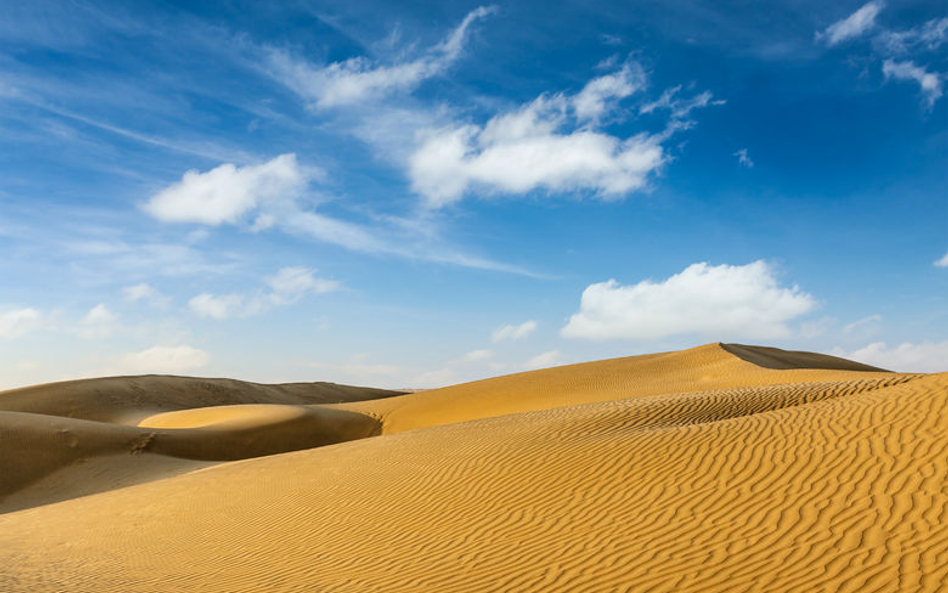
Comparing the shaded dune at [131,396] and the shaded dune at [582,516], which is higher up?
the shaded dune at [131,396]

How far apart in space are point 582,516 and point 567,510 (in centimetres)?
36

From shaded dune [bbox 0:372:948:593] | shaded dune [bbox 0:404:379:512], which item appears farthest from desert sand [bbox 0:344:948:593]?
shaded dune [bbox 0:404:379:512]

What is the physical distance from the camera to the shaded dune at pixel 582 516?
649 centimetres

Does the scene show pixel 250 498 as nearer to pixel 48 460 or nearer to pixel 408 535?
pixel 408 535

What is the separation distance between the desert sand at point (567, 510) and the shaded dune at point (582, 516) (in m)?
0.04

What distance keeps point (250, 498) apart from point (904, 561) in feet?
38.0

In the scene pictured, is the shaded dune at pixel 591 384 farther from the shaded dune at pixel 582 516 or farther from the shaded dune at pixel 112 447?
the shaded dune at pixel 582 516

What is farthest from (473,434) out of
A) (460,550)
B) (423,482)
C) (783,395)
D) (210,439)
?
(210,439)

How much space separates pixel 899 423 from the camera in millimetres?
9289

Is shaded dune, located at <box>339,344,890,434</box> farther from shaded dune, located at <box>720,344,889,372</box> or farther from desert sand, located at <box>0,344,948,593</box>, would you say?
desert sand, located at <box>0,344,948,593</box>

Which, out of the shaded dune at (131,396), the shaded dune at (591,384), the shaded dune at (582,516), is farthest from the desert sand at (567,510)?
the shaded dune at (131,396)

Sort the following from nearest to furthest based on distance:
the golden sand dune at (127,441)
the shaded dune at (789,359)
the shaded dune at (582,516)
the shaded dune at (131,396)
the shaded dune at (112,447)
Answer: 1. the shaded dune at (582,516)
2. the shaded dune at (112,447)
3. the golden sand dune at (127,441)
4. the shaded dune at (789,359)
5. the shaded dune at (131,396)

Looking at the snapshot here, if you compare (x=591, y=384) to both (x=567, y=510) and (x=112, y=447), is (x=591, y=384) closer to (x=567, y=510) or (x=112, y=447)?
(x=112, y=447)

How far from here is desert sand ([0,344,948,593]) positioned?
655cm
